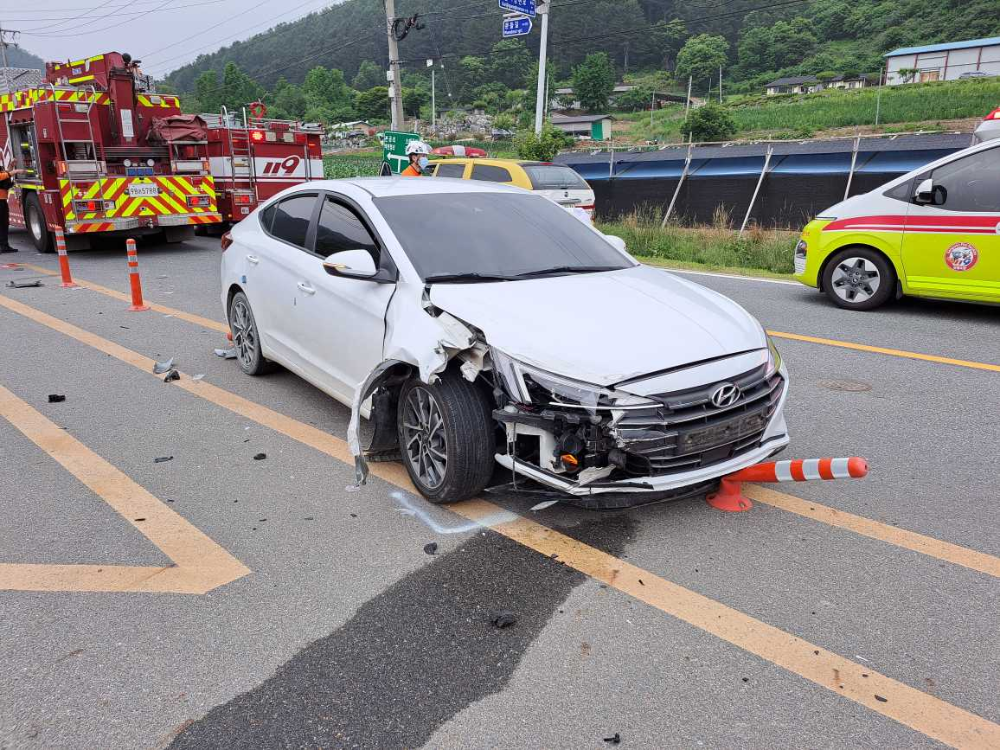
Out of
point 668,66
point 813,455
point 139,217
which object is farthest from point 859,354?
point 668,66

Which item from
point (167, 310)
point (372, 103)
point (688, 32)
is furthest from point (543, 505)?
point (688, 32)

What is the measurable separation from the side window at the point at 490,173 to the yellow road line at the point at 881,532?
10.4m

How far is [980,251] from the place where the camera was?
756 centimetres

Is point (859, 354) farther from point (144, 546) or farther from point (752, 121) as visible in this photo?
point (752, 121)

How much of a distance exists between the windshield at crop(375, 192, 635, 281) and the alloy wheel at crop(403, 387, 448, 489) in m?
0.71

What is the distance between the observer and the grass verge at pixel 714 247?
40.3 ft

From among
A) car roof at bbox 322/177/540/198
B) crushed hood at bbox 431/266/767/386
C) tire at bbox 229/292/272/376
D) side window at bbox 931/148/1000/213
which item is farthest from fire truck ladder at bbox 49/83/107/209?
side window at bbox 931/148/1000/213

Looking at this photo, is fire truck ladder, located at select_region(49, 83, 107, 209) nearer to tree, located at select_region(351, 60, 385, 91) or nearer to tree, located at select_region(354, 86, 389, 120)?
tree, located at select_region(354, 86, 389, 120)

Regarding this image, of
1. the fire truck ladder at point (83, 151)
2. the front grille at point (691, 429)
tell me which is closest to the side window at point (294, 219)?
the front grille at point (691, 429)

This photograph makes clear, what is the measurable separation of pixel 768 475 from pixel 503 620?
168 centimetres

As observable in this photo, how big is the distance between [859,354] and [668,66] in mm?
126409

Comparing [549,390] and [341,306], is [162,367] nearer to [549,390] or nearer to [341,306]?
[341,306]

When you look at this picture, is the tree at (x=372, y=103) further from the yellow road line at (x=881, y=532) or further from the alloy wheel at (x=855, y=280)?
the yellow road line at (x=881, y=532)

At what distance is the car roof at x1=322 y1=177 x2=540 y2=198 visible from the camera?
4.93 meters
